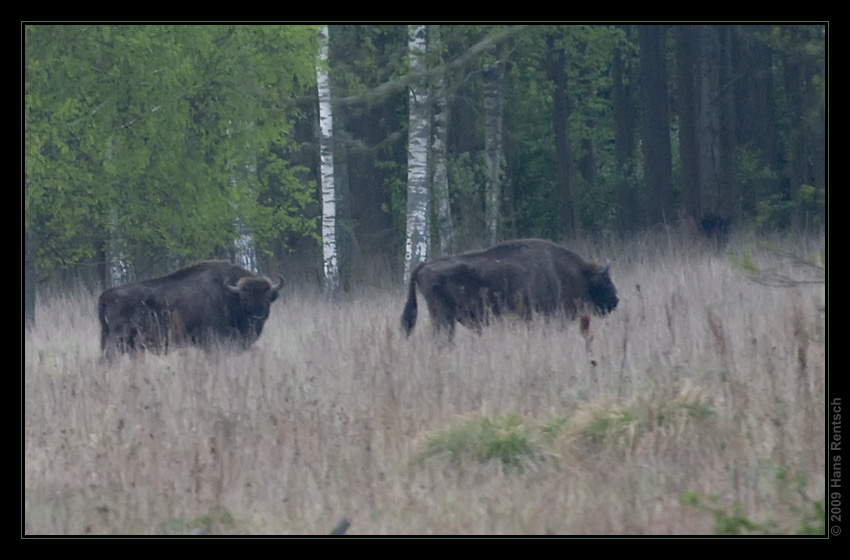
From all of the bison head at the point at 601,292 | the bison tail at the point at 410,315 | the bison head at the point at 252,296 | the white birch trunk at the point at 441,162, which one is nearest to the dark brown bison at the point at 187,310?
the bison head at the point at 252,296

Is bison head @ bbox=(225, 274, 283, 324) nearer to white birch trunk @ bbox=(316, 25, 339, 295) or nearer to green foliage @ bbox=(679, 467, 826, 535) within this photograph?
white birch trunk @ bbox=(316, 25, 339, 295)

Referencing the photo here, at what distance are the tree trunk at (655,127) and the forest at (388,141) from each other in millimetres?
52

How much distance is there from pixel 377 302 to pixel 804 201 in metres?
9.88

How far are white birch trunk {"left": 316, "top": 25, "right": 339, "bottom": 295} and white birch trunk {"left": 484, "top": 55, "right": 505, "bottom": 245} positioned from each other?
13.2 feet

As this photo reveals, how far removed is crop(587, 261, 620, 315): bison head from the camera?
13.1 metres

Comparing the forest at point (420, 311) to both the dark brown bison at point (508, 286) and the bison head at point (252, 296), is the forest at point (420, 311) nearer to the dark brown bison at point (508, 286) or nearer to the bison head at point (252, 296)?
the dark brown bison at point (508, 286)

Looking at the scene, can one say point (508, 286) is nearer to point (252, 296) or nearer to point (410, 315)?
point (410, 315)

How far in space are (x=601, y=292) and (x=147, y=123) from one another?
6518mm

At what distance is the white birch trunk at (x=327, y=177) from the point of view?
1808cm

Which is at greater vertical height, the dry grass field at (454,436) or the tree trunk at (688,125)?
the tree trunk at (688,125)

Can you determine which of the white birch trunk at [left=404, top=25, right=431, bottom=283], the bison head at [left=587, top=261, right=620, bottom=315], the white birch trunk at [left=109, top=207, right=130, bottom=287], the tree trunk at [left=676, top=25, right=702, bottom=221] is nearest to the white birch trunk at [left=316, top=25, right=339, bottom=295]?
the white birch trunk at [left=404, top=25, right=431, bottom=283]

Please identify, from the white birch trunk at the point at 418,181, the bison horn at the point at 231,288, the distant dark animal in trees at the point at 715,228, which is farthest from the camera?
the distant dark animal in trees at the point at 715,228
